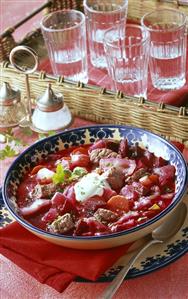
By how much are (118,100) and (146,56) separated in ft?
0.49

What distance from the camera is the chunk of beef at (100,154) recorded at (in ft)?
3.96

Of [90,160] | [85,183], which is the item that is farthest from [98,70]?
[85,183]

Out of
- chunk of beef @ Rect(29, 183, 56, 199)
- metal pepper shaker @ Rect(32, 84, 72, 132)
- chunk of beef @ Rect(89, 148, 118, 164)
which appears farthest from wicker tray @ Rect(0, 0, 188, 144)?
chunk of beef @ Rect(29, 183, 56, 199)

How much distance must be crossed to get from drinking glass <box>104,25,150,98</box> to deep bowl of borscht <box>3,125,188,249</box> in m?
0.22

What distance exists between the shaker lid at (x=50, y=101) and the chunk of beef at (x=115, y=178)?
0.27 m

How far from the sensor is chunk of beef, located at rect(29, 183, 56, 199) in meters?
1.13

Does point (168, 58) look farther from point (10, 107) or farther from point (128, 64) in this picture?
point (10, 107)

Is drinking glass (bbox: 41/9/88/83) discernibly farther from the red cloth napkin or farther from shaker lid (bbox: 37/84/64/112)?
the red cloth napkin

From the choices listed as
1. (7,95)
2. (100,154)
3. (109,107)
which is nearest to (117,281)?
(100,154)

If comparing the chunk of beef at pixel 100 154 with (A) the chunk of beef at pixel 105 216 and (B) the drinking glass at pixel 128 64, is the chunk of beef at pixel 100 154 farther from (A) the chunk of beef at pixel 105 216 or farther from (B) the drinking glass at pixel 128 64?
(B) the drinking glass at pixel 128 64

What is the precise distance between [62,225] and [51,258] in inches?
2.2

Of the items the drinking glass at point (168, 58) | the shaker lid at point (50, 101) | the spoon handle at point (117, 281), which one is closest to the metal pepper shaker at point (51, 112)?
the shaker lid at point (50, 101)

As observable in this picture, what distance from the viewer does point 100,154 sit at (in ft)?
3.97

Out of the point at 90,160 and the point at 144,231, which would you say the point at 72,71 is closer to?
the point at 90,160
